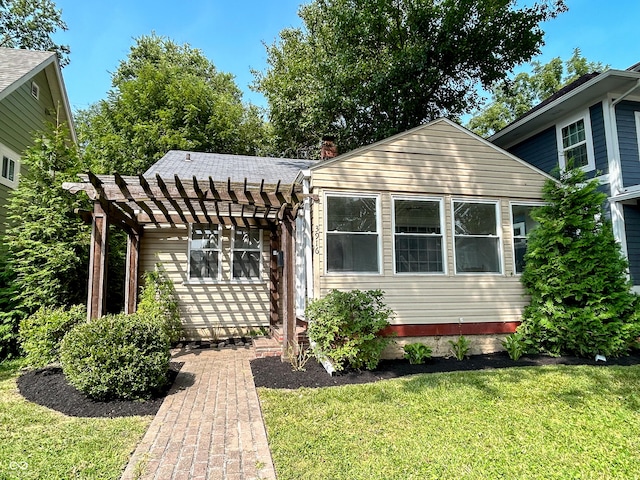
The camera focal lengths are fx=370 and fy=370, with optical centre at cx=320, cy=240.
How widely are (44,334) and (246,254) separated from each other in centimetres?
446

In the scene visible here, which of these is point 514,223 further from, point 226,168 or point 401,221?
point 226,168

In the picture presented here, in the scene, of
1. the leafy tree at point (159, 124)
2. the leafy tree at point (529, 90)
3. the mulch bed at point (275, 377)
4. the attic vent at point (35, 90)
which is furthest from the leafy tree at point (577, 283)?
the leafy tree at point (529, 90)

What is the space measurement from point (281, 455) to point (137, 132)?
61.6ft

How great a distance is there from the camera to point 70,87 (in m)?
15.0

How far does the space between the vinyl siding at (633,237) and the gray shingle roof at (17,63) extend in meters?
15.2

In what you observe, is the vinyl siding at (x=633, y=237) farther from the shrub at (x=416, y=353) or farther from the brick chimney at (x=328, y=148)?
the brick chimney at (x=328, y=148)

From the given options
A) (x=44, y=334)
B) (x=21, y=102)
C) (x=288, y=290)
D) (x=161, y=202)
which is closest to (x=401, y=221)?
(x=288, y=290)

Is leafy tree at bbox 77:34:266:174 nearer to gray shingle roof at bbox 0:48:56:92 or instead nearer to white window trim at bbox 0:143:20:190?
gray shingle roof at bbox 0:48:56:92

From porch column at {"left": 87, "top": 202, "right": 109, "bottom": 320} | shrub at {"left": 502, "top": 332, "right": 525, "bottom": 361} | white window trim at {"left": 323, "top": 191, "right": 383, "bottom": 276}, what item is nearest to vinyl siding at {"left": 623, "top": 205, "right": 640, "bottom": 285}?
shrub at {"left": 502, "top": 332, "right": 525, "bottom": 361}

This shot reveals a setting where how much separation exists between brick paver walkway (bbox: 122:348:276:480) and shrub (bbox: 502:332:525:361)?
471 centimetres

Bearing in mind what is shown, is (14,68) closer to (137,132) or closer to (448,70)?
A: (137,132)

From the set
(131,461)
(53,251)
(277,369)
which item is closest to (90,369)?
(131,461)

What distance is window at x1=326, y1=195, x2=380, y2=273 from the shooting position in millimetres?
A: 6938

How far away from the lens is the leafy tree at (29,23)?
18.6 m
